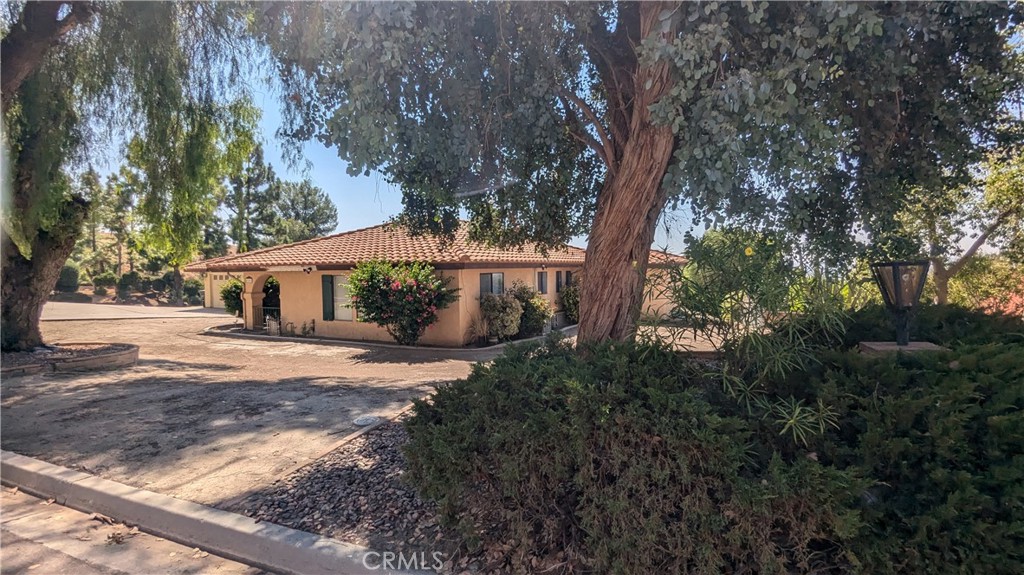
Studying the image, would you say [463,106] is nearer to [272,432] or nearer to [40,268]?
[272,432]

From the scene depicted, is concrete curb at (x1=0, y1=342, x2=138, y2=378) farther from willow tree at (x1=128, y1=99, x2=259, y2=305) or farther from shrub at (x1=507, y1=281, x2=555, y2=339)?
shrub at (x1=507, y1=281, x2=555, y2=339)

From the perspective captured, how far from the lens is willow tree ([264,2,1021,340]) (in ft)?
11.9

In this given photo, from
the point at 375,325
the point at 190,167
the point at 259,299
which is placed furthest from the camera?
the point at 259,299

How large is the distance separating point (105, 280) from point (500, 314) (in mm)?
38474

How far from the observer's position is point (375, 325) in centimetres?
1775

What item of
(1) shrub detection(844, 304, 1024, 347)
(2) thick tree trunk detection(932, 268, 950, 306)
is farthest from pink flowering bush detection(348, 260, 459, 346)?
(1) shrub detection(844, 304, 1024, 347)

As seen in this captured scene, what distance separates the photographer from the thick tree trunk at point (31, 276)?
11.9 m

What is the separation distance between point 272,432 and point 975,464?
599cm

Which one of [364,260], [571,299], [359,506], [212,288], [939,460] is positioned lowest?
[359,506]

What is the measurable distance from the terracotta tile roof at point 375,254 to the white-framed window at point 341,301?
2.50 feet

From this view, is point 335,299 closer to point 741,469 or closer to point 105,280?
point 741,469

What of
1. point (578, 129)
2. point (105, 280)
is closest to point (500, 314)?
point (578, 129)

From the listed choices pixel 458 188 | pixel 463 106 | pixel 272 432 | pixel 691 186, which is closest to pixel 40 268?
pixel 272 432

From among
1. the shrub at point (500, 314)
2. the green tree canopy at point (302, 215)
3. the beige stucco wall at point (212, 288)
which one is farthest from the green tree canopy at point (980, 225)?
the green tree canopy at point (302, 215)
